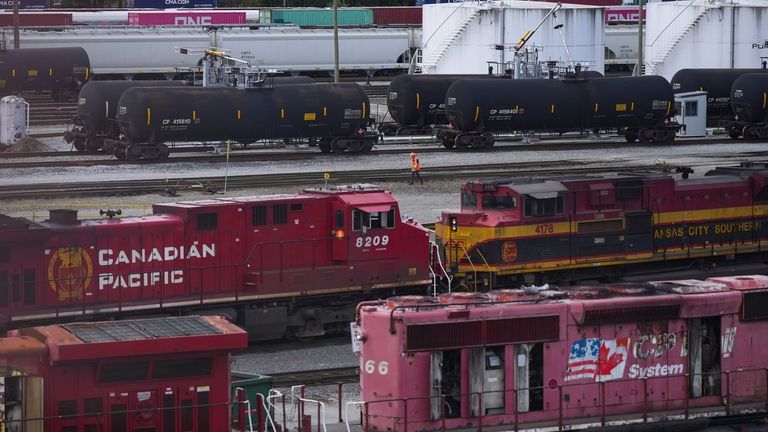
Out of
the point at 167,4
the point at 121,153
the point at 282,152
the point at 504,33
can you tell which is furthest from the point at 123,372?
the point at 167,4

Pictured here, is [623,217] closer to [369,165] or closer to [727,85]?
[369,165]

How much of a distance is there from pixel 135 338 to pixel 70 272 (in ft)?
28.1

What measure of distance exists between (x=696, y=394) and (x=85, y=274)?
11974mm

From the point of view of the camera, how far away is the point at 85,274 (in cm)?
2494

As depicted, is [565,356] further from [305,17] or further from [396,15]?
[396,15]

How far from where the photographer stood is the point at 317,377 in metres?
23.5

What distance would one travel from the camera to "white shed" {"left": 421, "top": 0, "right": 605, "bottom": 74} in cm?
6794

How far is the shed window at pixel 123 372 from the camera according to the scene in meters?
16.6

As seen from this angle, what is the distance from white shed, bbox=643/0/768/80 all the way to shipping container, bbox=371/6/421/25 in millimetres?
29541

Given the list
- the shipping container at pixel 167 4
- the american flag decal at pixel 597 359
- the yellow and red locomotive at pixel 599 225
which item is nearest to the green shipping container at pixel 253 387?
the american flag decal at pixel 597 359

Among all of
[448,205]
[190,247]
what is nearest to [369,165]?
[448,205]

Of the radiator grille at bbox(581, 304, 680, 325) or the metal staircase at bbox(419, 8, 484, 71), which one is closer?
the radiator grille at bbox(581, 304, 680, 325)

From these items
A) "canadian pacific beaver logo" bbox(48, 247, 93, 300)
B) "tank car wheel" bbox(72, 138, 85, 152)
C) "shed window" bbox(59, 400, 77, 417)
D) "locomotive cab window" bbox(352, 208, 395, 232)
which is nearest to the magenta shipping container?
"tank car wheel" bbox(72, 138, 85, 152)

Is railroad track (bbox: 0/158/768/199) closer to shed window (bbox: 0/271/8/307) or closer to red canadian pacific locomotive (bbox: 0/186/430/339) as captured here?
red canadian pacific locomotive (bbox: 0/186/430/339)
